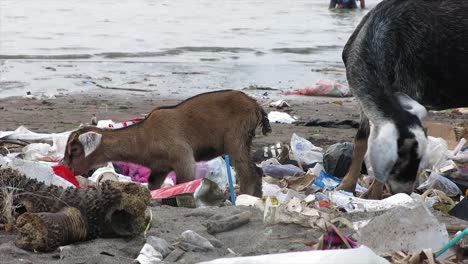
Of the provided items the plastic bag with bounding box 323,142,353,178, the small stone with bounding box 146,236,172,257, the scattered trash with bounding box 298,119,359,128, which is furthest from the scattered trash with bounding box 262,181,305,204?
the scattered trash with bounding box 298,119,359,128

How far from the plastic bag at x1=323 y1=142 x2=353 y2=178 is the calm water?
725 cm

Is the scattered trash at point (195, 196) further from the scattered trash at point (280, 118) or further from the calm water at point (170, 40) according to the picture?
the calm water at point (170, 40)

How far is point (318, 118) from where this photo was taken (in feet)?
38.7

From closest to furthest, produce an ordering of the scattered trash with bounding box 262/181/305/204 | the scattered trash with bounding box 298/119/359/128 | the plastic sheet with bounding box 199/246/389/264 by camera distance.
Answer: the plastic sheet with bounding box 199/246/389/264, the scattered trash with bounding box 262/181/305/204, the scattered trash with bounding box 298/119/359/128

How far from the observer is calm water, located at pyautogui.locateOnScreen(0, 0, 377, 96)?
55.9ft

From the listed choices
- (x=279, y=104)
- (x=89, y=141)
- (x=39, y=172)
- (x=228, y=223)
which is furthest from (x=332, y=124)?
(x=228, y=223)

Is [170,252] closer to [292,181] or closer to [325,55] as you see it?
[292,181]

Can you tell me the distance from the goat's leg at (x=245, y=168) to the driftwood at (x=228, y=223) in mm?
1798

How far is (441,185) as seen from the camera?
718 cm

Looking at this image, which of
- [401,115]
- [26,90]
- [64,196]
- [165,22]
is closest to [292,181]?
[401,115]

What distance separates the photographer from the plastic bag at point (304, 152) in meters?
8.59

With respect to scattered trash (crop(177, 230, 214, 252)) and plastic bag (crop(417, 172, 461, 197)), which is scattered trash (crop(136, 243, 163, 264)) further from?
plastic bag (crop(417, 172, 461, 197))

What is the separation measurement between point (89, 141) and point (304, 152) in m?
2.13

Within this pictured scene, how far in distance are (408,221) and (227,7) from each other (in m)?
28.0
